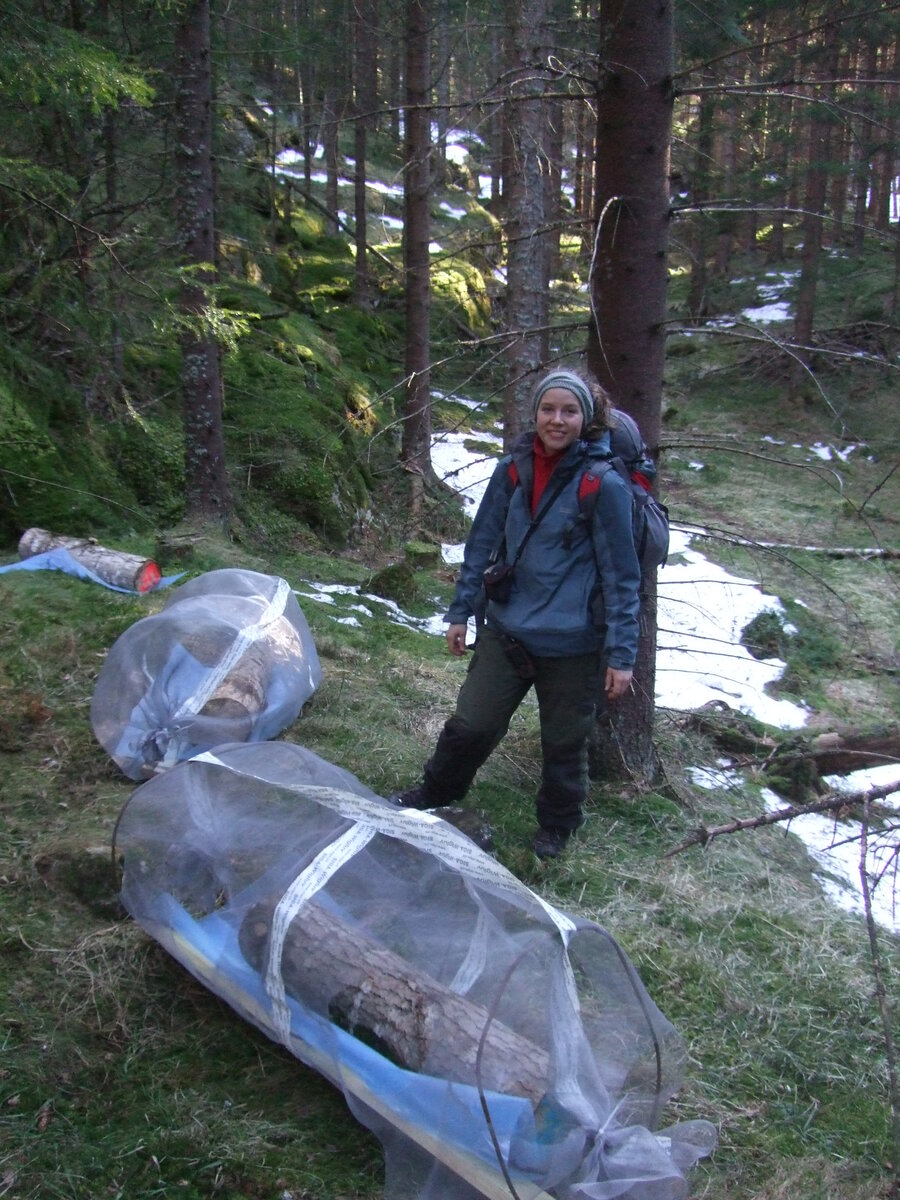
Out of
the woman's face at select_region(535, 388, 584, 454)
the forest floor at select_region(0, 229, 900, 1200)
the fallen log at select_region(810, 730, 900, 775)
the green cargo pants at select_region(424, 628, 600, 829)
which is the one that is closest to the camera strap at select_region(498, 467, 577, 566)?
the woman's face at select_region(535, 388, 584, 454)

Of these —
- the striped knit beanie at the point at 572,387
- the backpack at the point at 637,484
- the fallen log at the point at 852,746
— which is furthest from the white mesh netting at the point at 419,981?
the fallen log at the point at 852,746

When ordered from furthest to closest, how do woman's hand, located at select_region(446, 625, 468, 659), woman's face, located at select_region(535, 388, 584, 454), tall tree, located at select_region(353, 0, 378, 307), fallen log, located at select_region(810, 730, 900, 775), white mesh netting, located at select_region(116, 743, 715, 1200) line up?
tall tree, located at select_region(353, 0, 378, 307) → fallen log, located at select_region(810, 730, 900, 775) → woman's hand, located at select_region(446, 625, 468, 659) → woman's face, located at select_region(535, 388, 584, 454) → white mesh netting, located at select_region(116, 743, 715, 1200)

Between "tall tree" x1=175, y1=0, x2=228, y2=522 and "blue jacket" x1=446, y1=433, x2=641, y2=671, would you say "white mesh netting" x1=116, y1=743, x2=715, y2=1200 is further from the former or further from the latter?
"tall tree" x1=175, y1=0, x2=228, y2=522

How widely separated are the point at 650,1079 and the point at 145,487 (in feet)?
25.6

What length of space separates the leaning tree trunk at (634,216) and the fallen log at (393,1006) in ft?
8.43

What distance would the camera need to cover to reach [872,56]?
75.2 ft

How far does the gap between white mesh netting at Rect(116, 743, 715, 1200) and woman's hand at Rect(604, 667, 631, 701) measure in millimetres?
994

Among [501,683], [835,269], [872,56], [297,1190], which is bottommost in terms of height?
[297,1190]

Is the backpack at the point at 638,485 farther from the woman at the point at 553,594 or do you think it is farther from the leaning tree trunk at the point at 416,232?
the leaning tree trunk at the point at 416,232

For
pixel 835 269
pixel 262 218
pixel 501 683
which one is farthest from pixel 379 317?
pixel 501 683

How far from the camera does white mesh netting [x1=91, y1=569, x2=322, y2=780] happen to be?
4.19m

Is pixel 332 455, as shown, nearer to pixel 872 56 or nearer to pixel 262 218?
pixel 262 218

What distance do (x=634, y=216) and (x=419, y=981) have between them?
358cm

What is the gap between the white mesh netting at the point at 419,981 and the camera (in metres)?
2.23
